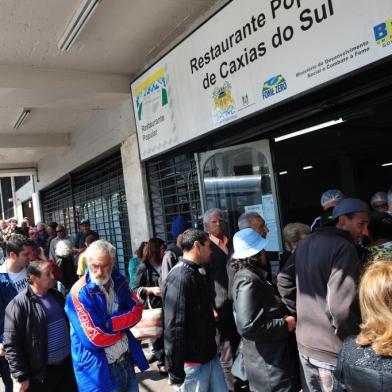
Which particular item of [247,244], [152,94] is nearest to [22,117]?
[152,94]

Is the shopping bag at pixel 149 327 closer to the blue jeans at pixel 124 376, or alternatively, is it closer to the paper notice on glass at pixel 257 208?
the blue jeans at pixel 124 376

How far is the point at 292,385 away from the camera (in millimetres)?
2789

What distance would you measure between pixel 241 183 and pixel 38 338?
332 centimetres

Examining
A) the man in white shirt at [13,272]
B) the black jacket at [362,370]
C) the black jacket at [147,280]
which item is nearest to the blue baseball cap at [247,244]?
the black jacket at [362,370]

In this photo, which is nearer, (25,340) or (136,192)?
(25,340)

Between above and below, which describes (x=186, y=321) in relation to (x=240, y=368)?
above

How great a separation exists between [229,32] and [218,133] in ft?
4.26

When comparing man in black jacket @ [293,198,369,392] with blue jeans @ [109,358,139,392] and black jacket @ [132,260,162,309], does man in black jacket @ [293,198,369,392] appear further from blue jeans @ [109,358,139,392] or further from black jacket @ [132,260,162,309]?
black jacket @ [132,260,162,309]

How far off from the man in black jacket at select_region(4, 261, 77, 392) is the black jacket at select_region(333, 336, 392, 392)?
2.22m

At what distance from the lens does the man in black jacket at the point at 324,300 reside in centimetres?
236

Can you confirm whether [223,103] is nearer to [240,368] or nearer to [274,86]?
[274,86]

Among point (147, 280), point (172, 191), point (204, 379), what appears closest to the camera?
point (204, 379)

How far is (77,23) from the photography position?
482 cm

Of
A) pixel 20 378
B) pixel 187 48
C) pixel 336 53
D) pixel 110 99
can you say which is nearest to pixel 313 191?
pixel 110 99
